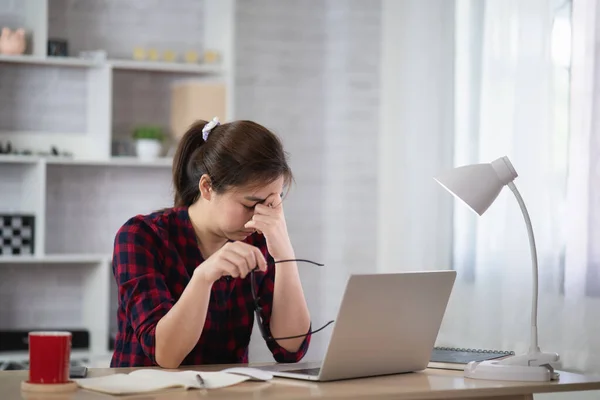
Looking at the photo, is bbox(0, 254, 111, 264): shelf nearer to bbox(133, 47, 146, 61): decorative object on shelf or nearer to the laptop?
bbox(133, 47, 146, 61): decorative object on shelf

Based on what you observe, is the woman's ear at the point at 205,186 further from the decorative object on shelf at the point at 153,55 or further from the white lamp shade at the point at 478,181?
the decorative object on shelf at the point at 153,55

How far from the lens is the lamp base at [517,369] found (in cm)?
191

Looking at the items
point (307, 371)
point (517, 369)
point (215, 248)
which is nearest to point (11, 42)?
point (215, 248)

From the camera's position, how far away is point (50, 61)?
152 inches

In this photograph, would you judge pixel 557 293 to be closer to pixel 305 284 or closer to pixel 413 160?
pixel 413 160

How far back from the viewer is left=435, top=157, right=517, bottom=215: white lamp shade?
1.98m

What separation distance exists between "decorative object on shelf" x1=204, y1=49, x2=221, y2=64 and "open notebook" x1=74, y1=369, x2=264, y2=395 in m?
2.48

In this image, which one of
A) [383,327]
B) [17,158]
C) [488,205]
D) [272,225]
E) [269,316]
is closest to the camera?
[383,327]

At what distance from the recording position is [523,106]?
307 cm

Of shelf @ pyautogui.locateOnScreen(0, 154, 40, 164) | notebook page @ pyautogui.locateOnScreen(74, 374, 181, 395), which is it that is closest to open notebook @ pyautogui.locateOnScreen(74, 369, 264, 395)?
notebook page @ pyautogui.locateOnScreen(74, 374, 181, 395)

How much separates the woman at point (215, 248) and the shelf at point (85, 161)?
1.57 meters

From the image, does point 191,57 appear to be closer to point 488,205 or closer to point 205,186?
point 205,186

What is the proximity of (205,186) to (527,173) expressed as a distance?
3.99 ft

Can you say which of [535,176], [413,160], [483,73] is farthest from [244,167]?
[413,160]
